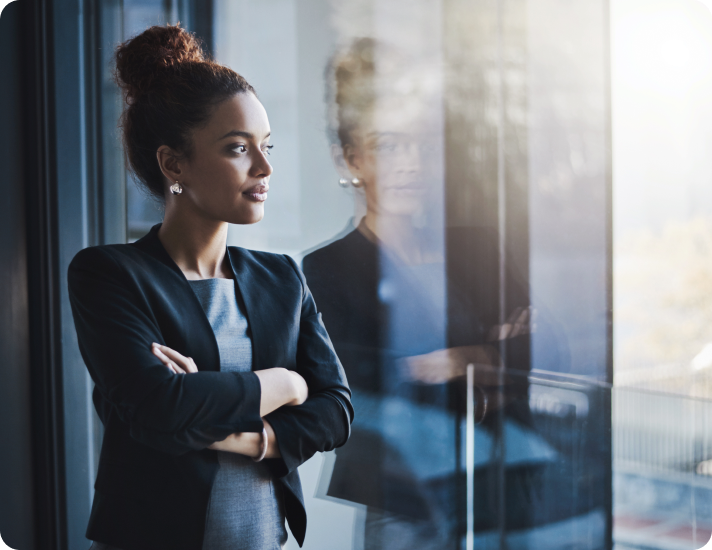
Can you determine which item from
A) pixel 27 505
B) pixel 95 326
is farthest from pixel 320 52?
pixel 27 505

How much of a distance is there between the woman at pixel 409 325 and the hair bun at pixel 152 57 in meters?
0.64

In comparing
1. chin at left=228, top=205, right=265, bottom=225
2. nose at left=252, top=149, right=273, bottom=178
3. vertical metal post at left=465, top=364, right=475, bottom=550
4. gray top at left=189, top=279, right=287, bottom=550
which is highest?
nose at left=252, top=149, right=273, bottom=178

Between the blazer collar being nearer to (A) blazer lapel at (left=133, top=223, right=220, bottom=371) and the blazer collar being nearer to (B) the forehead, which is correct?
(A) blazer lapel at (left=133, top=223, right=220, bottom=371)

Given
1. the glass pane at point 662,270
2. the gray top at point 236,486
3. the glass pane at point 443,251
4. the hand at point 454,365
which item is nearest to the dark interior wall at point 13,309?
the glass pane at point 443,251

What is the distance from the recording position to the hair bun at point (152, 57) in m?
1.17

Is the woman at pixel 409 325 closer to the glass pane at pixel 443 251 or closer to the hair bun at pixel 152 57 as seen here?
the glass pane at pixel 443 251

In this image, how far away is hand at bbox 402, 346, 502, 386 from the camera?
1745mm

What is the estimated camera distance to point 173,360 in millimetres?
1031

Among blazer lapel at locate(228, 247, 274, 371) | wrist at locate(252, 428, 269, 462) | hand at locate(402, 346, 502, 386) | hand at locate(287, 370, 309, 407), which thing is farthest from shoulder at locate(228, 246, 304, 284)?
hand at locate(402, 346, 502, 386)

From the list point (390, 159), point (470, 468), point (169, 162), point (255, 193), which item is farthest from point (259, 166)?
point (470, 468)

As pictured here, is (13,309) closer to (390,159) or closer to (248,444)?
(248,444)

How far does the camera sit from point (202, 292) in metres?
1.15

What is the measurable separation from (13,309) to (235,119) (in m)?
1.01

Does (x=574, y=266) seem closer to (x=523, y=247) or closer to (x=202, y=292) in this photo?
(x=523, y=247)
